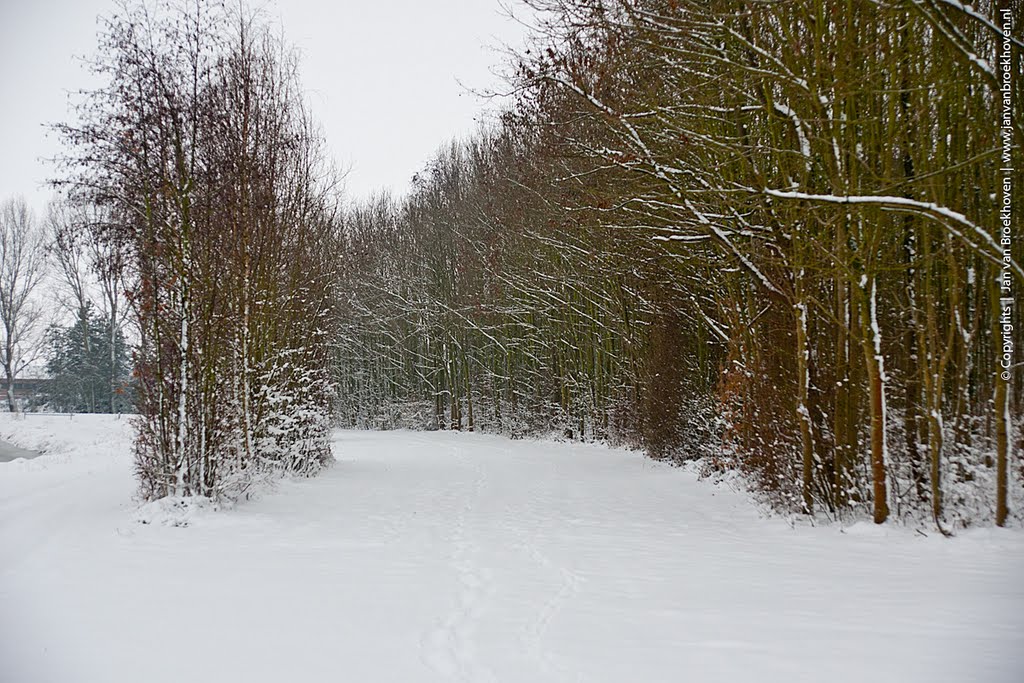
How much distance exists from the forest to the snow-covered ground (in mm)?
1094

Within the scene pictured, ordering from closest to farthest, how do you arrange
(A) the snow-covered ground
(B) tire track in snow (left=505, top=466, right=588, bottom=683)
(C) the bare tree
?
(B) tire track in snow (left=505, top=466, right=588, bottom=683)
(A) the snow-covered ground
(C) the bare tree

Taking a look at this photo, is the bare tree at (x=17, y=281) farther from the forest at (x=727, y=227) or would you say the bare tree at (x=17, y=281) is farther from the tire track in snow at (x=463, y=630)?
the tire track in snow at (x=463, y=630)

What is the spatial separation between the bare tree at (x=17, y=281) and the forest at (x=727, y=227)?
31209 millimetres

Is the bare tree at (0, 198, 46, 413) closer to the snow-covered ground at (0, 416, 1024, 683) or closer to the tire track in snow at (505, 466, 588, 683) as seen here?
the snow-covered ground at (0, 416, 1024, 683)

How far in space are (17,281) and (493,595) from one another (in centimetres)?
4213

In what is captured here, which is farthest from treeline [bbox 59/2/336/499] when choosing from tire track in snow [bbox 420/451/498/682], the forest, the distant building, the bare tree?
the distant building

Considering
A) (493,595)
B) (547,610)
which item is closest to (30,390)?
(493,595)

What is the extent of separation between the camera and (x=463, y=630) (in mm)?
4852


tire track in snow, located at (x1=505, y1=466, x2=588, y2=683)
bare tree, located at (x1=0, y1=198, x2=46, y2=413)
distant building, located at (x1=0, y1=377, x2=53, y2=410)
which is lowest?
tire track in snow, located at (x1=505, y1=466, x2=588, y2=683)

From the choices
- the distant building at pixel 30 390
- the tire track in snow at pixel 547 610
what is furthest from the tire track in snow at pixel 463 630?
the distant building at pixel 30 390

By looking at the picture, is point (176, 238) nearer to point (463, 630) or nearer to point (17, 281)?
point (463, 630)

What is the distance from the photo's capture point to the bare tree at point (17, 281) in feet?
127

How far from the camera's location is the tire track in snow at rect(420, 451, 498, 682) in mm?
4137

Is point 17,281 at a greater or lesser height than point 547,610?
greater
